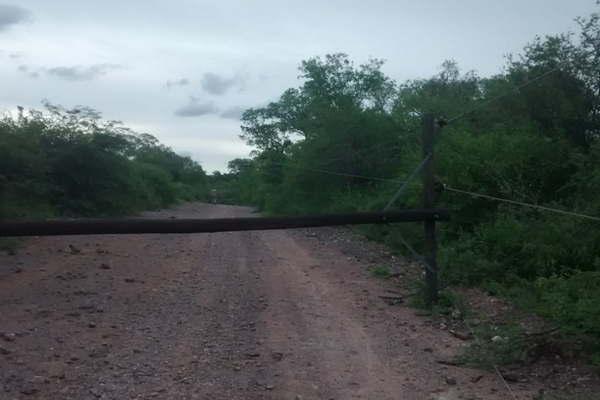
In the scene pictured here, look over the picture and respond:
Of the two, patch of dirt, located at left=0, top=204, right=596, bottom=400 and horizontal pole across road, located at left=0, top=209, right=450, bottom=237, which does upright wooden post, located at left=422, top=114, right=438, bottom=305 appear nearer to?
horizontal pole across road, located at left=0, top=209, right=450, bottom=237

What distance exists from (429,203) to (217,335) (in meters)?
3.69

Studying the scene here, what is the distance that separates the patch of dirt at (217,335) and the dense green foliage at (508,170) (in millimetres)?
1423

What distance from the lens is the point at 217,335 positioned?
8.36 meters

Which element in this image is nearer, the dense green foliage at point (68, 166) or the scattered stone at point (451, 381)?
the scattered stone at point (451, 381)

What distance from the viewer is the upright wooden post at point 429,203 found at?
404 inches

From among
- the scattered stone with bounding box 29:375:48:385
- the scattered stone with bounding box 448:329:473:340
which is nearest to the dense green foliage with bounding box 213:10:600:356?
the scattered stone with bounding box 448:329:473:340

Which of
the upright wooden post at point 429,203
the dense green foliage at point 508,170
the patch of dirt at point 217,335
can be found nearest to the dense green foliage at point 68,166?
the patch of dirt at point 217,335

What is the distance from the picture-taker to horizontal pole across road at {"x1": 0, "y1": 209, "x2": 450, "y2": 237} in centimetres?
848

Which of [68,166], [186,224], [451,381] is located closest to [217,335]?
[186,224]

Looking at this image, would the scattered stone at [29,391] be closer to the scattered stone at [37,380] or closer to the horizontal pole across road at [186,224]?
the scattered stone at [37,380]

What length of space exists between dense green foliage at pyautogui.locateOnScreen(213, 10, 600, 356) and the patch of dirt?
4.67ft

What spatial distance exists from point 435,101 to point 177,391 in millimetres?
19463

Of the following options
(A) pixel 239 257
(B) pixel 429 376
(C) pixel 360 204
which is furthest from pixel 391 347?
(C) pixel 360 204

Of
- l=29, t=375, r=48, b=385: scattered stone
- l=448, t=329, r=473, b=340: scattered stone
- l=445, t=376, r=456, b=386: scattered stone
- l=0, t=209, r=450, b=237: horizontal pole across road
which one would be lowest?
l=445, t=376, r=456, b=386: scattered stone
